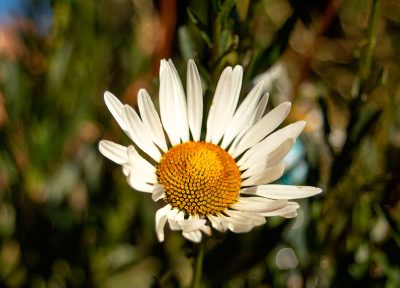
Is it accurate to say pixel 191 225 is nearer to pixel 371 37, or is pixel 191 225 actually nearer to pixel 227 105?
pixel 227 105

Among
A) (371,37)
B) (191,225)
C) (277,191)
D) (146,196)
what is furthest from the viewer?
(146,196)

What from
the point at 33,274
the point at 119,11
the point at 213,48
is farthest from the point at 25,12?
the point at 213,48

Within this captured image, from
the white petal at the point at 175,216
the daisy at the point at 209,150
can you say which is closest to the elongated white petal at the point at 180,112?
the daisy at the point at 209,150

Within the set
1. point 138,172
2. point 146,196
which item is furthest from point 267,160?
point 146,196

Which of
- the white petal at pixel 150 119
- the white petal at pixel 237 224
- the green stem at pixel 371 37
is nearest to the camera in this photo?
the white petal at pixel 237 224

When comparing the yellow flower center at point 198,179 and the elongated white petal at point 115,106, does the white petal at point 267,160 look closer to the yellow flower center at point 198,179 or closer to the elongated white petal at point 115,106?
the yellow flower center at point 198,179

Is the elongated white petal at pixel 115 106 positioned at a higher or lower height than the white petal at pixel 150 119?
higher

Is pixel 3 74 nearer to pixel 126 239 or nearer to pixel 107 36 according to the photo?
pixel 107 36
